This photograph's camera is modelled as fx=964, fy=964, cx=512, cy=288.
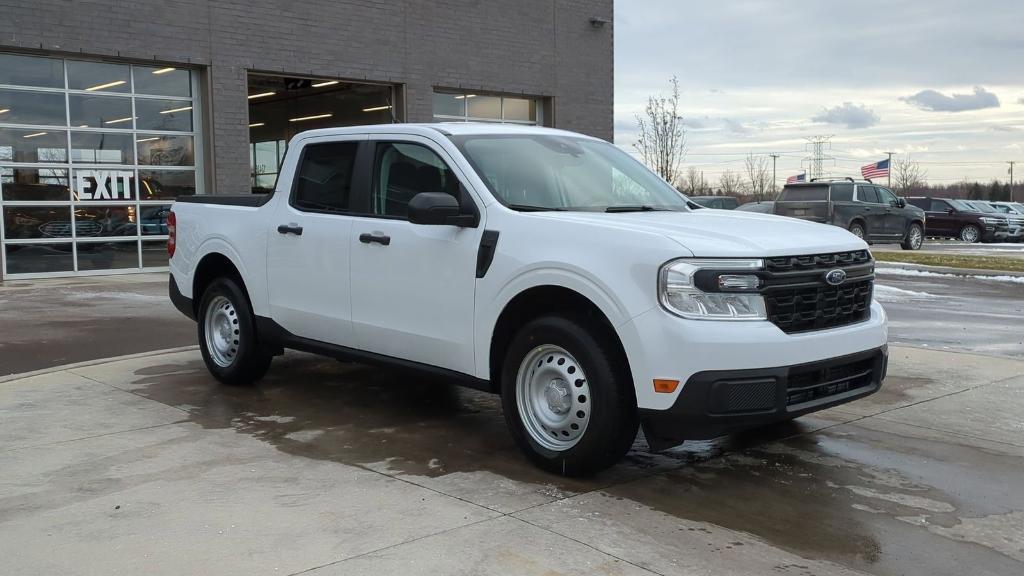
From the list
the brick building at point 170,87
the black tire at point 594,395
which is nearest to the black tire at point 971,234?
the brick building at point 170,87

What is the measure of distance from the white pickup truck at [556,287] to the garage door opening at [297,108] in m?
14.0

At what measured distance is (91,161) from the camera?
→ 1820cm

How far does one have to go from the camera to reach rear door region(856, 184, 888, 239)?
26.7 m

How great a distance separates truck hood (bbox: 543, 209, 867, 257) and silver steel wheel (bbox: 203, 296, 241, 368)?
327 cm

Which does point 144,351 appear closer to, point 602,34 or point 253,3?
point 253,3

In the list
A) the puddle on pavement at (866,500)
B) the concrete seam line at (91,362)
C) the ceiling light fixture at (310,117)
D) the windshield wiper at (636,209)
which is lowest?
the puddle on pavement at (866,500)

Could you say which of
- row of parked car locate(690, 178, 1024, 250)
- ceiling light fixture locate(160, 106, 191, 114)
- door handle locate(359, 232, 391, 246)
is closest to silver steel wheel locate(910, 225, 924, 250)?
row of parked car locate(690, 178, 1024, 250)

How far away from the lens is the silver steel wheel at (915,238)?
28219mm

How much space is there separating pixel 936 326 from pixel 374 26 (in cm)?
1371

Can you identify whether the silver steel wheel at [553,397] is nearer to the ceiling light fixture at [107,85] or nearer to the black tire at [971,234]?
the ceiling light fixture at [107,85]

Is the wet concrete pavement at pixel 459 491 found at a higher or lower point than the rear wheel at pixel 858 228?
lower

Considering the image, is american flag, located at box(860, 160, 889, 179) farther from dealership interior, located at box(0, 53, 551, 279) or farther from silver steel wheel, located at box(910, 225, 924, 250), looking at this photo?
dealership interior, located at box(0, 53, 551, 279)

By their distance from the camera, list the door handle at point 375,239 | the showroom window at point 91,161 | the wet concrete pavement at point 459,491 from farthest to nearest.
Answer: the showroom window at point 91,161 → the door handle at point 375,239 → the wet concrete pavement at point 459,491

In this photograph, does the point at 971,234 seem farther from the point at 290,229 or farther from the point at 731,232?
the point at 731,232
